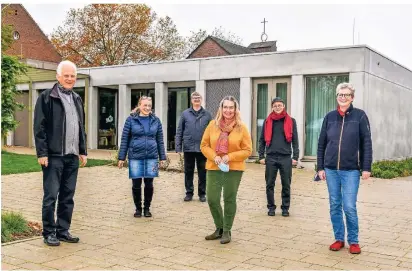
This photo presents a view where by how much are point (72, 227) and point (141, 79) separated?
14.7 meters

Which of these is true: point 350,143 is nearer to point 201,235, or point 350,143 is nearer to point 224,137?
point 224,137

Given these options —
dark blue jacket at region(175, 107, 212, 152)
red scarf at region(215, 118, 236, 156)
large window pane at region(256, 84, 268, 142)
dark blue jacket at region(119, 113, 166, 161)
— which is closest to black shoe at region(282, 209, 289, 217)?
dark blue jacket at region(175, 107, 212, 152)

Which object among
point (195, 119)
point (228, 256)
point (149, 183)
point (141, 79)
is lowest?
point (228, 256)

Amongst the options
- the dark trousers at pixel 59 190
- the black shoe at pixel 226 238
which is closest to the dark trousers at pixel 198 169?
the black shoe at pixel 226 238

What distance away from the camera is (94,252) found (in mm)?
5598

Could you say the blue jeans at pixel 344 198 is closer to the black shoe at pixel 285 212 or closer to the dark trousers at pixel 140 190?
the black shoe at pixel 285 212

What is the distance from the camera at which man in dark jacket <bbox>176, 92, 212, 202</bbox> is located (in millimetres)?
9195

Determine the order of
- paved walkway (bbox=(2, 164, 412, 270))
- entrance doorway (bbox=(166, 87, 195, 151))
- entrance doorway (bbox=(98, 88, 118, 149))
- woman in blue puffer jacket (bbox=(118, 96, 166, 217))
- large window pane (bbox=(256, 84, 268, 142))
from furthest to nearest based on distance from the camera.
Answer: entrance doorway (bbox=(98, 88, 118, 149)) < entrance doorway (bbox=(166, 87, 195, 151)) < large window pane (bbox=(256, 84, 268, 142)) < woman in blue puffer jacket (bbox=(118, 96, 166, 217)) < paved walkway (bbox=(2, 164, 412, 270))

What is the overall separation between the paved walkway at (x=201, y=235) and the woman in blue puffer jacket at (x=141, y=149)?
469 mm

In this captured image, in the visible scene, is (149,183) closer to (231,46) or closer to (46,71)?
(46,71)

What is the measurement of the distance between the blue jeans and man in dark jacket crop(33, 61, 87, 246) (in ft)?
10.1

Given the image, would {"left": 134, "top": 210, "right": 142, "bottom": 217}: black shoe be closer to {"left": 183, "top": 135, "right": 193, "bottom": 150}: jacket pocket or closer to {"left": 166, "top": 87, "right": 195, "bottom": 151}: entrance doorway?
{"left": 183, "top": 135, "right": 193, "bottom": 150}: jacket pocket

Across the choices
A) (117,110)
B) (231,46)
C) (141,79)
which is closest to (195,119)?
(141,79)

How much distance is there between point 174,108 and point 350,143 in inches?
611
